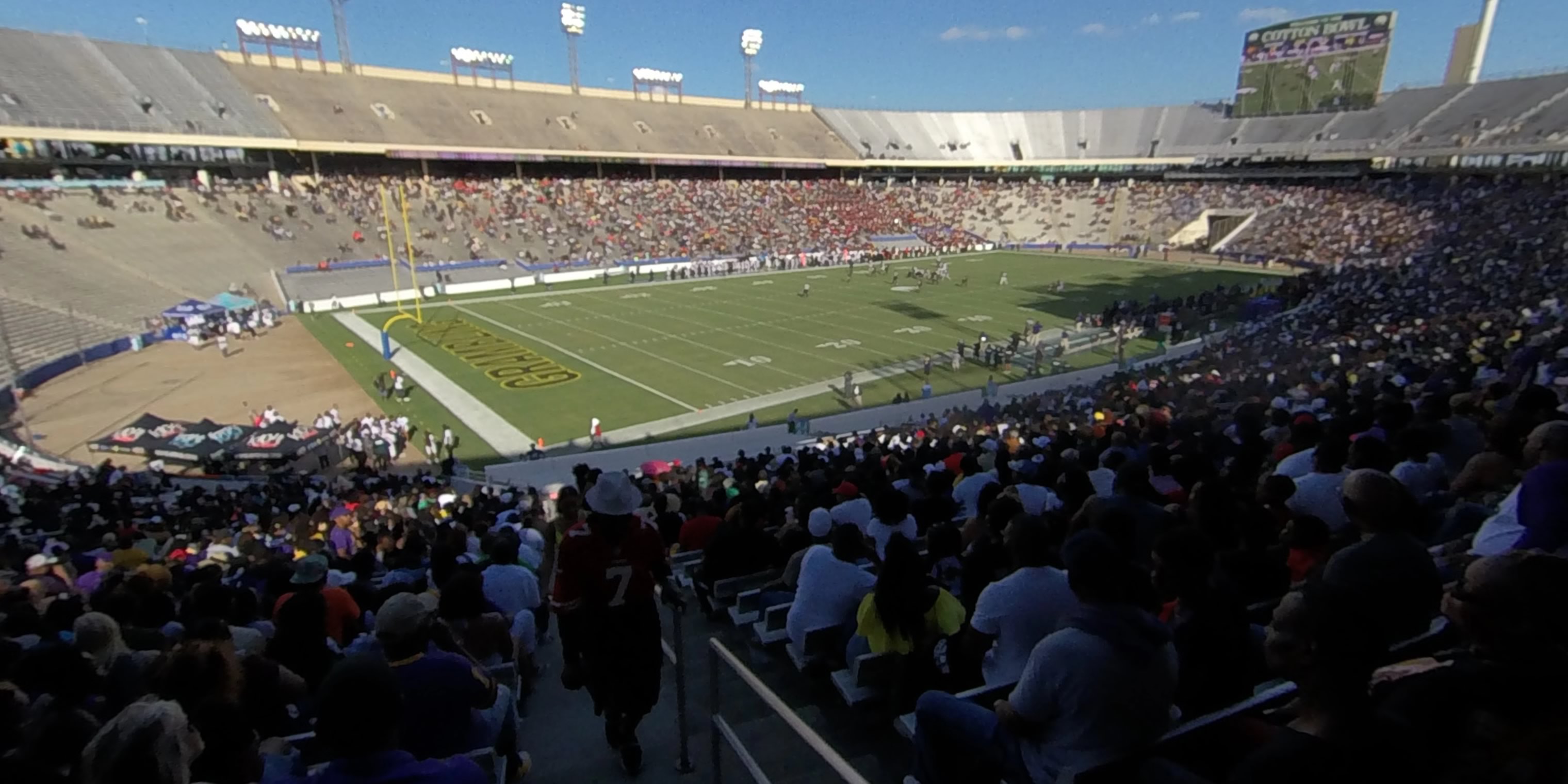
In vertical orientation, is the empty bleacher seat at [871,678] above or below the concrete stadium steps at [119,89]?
below

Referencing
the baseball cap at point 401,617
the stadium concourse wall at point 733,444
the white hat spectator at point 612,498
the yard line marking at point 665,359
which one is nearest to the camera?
the baseball cap at point 401,617

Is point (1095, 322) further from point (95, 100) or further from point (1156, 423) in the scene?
point (95, 100)

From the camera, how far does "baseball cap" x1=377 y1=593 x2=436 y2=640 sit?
3.38 metres

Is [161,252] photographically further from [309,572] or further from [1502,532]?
[1502,532]

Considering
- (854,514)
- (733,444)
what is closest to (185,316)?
(733,444)

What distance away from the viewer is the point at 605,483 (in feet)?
15.3

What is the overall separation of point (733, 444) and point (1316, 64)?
73012mm

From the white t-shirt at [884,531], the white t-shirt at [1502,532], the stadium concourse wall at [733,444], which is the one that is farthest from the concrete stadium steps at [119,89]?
the white t-shirt at [1502,532]

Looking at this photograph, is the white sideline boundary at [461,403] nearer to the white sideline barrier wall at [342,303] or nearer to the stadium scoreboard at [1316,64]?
the white sideline barrier wall at [342,303]

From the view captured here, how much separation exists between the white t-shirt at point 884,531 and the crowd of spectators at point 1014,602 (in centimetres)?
3

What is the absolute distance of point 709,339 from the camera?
33719 millimetres

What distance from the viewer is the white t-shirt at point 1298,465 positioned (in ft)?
22.8

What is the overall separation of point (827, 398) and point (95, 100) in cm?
5100

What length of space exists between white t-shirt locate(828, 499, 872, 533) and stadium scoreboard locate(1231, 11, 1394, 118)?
79761mm
